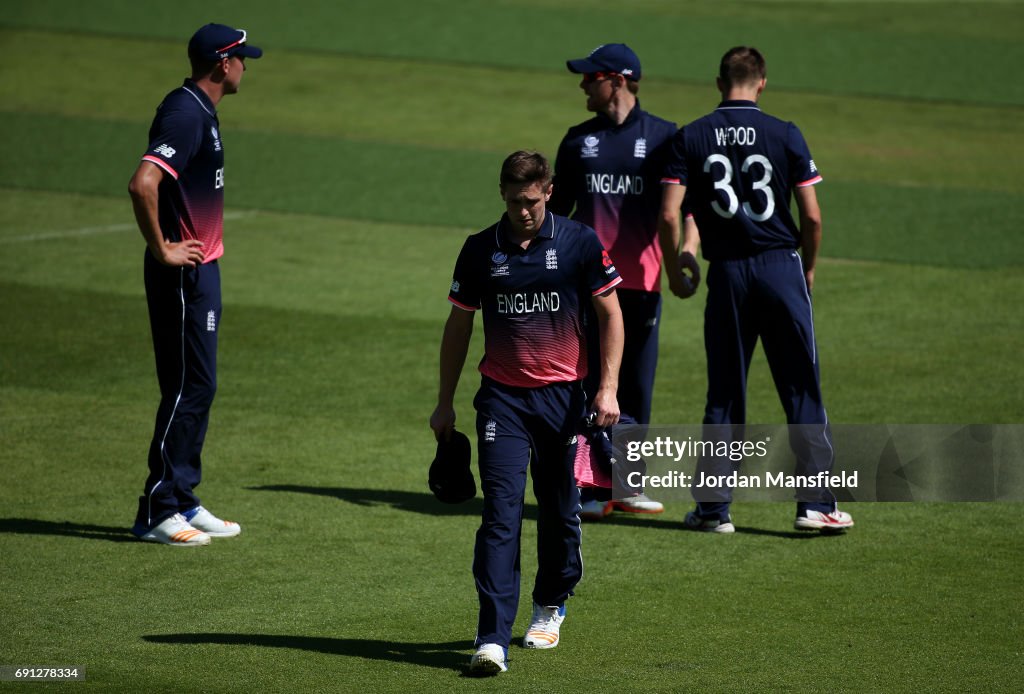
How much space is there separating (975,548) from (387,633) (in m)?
3.47

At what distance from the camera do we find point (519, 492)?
6.93m

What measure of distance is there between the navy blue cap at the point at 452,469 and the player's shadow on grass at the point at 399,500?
2291 mm

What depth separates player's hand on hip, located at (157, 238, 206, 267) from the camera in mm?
8594

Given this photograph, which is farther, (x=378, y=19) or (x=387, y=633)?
(x=378, y=19)

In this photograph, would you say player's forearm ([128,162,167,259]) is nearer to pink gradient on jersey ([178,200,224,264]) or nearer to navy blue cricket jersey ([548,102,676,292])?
pink gradient on jersey ([178,200,224,264])

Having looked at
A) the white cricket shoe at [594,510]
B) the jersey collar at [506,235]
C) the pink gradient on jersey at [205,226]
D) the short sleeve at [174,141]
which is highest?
the short sleeve at [174,141]

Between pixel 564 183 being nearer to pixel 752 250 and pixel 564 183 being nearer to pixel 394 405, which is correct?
pixel 752 250

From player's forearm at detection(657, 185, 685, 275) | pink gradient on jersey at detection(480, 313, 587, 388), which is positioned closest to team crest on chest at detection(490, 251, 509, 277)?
pink gradient on jersey at detection(480, 313, 587, 388)

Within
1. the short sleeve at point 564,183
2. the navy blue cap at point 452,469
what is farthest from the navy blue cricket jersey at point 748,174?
the navy blue cap at point 452,469

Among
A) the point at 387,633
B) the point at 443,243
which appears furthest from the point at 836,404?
the point at 443,243

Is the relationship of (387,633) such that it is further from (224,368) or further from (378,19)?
(378,19)

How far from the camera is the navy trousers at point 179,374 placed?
880 centimetres

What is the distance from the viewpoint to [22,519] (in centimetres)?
913

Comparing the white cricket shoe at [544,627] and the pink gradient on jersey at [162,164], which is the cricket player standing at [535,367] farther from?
the pink gradient on jersey at [162,164]
